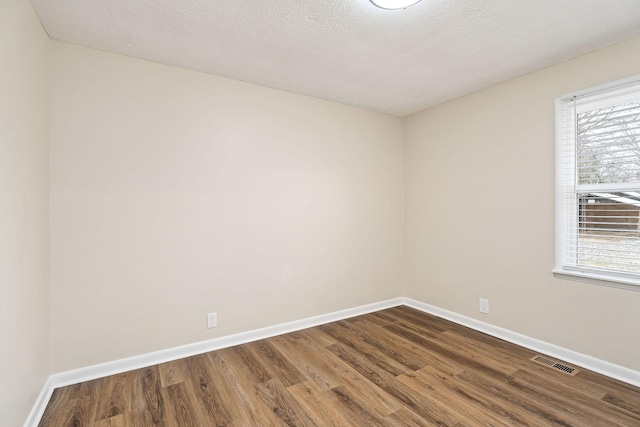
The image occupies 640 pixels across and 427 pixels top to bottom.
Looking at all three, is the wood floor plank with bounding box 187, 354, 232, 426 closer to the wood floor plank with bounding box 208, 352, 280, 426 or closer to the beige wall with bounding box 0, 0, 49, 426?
the wood floor plank with bounding box 208, 352, 280, 426

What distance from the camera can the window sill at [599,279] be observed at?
89.0 inches

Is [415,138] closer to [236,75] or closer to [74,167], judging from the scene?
[236,75]

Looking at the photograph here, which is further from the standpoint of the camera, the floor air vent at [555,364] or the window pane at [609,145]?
the floor air vent at [555,364]

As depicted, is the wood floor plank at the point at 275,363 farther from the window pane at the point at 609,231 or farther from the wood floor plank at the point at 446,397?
the window pane at the point at 609,231

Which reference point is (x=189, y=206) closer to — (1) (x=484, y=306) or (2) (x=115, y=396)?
(2) (x=115, y=396)

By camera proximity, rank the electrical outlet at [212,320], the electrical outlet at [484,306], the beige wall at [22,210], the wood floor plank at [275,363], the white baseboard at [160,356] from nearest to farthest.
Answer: the beige wall at [22,210] → the white baseboard at [160,356] → the wood floor plank at [275,363] → the electrical outlet at [212,320] → the electrical outlet at [484,306]

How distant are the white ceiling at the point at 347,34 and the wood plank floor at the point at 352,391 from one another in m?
2.46

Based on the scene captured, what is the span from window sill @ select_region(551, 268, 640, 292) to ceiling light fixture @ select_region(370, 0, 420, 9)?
2.39m

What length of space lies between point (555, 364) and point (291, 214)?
261cm

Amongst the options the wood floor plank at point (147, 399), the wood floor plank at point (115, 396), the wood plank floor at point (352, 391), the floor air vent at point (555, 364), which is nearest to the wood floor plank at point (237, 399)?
the wood plank floor at point (352, 391)

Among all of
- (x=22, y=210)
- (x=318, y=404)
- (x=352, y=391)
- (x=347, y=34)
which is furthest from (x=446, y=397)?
(x=22, y=210)

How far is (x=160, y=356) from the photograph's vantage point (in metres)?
2.61

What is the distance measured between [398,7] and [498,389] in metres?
2.59

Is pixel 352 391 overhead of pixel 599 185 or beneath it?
beneath
